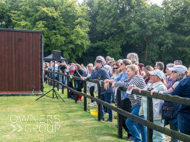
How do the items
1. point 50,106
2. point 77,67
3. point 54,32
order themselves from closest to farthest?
point 50,106 < point 77,67 < point 54,32

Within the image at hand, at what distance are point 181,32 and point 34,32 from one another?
3387 centimetres

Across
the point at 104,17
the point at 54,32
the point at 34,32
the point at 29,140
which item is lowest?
the point at 29,140

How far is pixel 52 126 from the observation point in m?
6.95

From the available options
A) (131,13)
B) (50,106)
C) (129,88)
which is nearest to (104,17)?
(131,13)

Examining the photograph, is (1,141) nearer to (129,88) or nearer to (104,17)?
(129,88)

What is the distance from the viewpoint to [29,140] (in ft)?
18.6

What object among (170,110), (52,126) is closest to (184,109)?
(170,110)

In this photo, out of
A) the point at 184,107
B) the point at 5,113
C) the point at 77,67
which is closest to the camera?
the point at 184,107

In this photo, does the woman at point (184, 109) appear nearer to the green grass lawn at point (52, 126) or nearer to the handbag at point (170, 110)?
the handbag at point (170, 110)

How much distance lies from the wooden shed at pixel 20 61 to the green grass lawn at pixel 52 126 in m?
4.09

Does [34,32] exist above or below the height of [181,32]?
below

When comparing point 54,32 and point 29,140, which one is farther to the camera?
point 54,32

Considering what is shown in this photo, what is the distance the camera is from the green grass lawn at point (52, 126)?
19.5 feet

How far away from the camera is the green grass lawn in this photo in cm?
595
